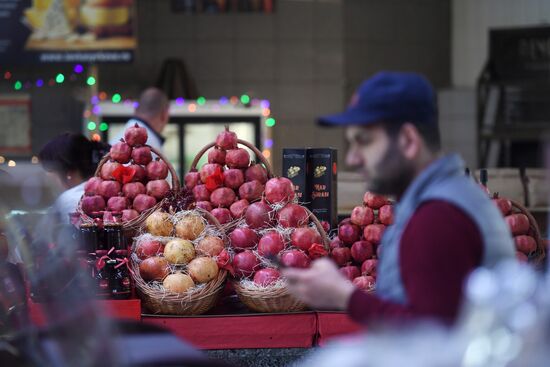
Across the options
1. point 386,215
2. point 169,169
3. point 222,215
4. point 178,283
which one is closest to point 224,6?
point 169,169

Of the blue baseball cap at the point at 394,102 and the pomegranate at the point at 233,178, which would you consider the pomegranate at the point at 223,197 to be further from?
the blue baseball cap at the point at 394,102

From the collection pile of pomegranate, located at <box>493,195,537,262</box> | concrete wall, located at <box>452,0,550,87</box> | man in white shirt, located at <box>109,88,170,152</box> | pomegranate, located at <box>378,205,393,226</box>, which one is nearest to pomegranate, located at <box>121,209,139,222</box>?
pomegranate, located at <box>378,205,393,226</box>

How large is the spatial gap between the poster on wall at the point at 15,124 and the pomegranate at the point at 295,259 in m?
6.20

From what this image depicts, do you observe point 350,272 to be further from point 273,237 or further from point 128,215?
point 128,215

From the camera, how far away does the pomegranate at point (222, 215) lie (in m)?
4.61

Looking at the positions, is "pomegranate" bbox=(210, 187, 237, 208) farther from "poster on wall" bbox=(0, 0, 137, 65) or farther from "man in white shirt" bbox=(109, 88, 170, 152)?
"poster on wall" bbox=(0, 0, 137, 65)

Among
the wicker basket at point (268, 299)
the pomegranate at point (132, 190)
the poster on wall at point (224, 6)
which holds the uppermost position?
the poster on wall at point (224, 6)

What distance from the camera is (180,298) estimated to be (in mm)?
4102

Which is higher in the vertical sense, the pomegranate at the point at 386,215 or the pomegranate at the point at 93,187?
the pomegranate at the point at 93,187

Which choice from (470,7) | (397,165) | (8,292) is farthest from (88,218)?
(470,7)

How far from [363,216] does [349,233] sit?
4.4 inches

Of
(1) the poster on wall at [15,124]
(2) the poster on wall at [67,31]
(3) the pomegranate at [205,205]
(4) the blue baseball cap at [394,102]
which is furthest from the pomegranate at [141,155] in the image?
(1) the poster on wall at [15,124]

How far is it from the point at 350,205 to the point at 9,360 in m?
4.99

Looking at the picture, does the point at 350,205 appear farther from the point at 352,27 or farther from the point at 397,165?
the point at 397,165
